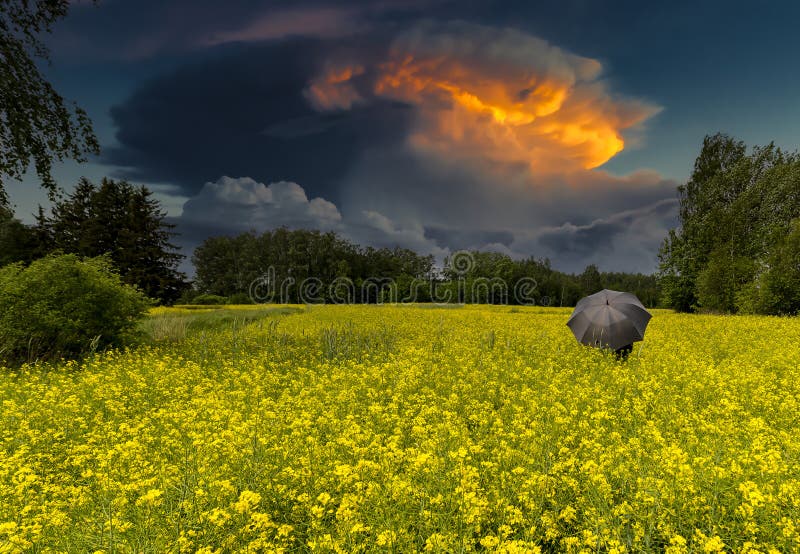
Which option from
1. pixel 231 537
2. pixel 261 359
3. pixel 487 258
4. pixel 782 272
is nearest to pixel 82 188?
pixel 261 359

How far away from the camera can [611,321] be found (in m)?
10.4

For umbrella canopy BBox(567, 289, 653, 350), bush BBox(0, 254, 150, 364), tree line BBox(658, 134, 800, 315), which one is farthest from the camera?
tree line BBox(658, 134, 800, 315)

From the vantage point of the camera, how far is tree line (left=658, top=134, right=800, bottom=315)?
27359mm

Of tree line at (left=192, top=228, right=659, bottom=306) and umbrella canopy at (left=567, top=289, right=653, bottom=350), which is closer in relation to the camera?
umbrella canopy at (left=567, top=289, right=653, bottom=350)

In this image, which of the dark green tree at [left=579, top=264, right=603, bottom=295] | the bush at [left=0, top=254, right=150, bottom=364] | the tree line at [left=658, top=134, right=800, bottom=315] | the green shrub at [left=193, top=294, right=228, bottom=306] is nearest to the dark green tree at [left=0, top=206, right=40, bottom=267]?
the green shrub at [left=193, top=294, right=228, bottom=306]

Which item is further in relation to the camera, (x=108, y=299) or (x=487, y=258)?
(x=487, y=258)

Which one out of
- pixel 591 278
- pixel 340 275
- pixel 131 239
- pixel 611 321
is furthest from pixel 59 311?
pixel 591 278

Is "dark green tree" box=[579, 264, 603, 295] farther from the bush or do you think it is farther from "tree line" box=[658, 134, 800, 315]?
the bush

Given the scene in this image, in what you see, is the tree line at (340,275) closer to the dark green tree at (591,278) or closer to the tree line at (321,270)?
the tree line at (321,270)

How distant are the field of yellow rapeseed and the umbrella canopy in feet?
3.86

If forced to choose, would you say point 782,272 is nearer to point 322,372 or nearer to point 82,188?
point 322,372

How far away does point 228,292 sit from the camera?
93.4 m

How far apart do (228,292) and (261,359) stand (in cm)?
9185

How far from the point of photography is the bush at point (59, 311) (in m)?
11.6
